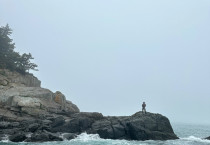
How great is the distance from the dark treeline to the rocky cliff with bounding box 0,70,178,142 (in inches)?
494

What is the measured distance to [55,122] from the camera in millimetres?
53062

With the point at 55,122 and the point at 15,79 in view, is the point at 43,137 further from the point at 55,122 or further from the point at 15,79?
the point at 15,79

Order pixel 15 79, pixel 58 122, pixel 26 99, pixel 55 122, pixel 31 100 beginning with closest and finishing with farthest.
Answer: pixel 55 122
pixel 58 122
pixel 26 99
pixel 31 100
pixel 15 79

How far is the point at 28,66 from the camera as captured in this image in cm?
7862

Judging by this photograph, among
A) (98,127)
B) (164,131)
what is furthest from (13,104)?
(164,131)

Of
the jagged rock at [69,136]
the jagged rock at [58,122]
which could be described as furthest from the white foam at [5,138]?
the jagged rock at [69,136]

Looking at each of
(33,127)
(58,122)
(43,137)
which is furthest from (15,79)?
(43,137)

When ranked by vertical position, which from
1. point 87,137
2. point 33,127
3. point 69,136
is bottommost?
point 87,137

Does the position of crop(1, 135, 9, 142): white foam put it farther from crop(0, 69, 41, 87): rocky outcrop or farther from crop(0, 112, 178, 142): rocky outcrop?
crop(0, 69, 41, 87): rocky outcrop

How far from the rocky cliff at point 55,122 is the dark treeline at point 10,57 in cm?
1255

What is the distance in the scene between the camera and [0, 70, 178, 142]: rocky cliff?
49.6m

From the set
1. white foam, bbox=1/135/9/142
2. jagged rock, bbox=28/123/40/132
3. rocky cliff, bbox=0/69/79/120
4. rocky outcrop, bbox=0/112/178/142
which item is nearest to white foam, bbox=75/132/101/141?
rocky outcrop, bbox=0/112/178/142

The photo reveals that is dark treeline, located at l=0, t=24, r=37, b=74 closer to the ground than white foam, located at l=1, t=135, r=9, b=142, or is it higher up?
higher up

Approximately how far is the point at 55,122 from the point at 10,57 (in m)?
31.4
